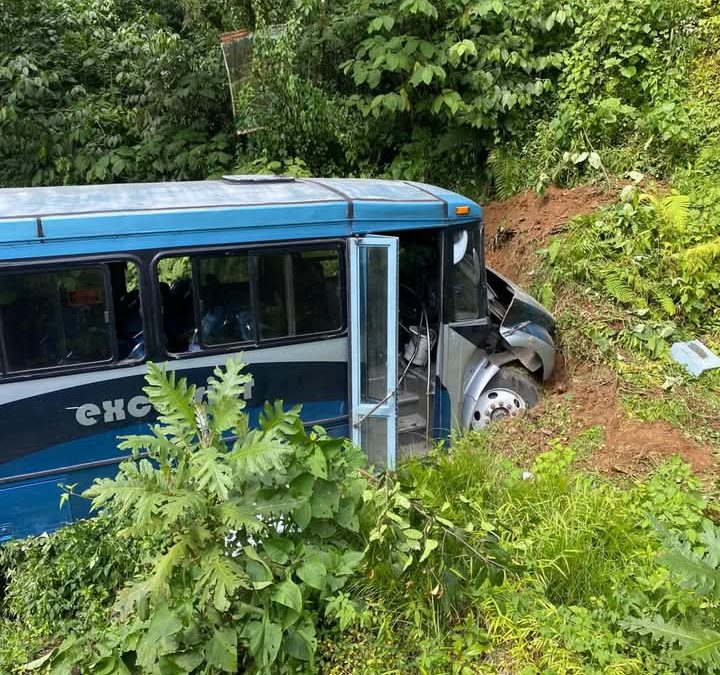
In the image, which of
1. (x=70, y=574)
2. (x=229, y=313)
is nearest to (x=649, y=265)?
(x=229, y=313)

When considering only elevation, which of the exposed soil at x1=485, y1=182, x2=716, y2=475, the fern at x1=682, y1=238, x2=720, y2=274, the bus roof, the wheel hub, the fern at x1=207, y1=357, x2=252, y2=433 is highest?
the bus roof

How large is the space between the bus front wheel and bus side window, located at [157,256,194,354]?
2797 mm

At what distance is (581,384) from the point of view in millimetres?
6219

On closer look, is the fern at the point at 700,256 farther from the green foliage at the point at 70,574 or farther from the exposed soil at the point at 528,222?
the green foliage at the point at 70,574

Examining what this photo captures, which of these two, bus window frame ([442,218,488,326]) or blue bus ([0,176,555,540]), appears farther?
bus window frame ([442,218,488,326])

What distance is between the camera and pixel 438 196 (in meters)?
5.59

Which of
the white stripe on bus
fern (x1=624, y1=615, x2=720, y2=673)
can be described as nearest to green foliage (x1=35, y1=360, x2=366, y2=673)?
fern (x1=624, y1=615, x2=720, y2=673)

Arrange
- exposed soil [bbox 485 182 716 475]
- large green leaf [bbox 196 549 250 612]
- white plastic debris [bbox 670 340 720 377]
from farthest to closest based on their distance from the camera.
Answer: white plastic debris [bbox 670 340 720 377] < exposed soil [bbox 485 182 716 475] < large green leaf [bbox 196 549 250 612]

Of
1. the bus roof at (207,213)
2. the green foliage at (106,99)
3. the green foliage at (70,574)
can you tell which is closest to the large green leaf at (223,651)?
the green foliage at (70,574)

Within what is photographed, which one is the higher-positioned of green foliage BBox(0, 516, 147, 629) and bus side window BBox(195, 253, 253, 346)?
bus side window BBox(195, 253, 253, 346)

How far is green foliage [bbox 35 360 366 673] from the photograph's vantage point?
2.65m

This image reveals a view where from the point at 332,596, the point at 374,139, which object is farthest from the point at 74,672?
the point at 374,139

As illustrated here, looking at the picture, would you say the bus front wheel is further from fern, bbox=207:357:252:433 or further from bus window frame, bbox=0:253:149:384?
fern, bbox=207:357:252:433

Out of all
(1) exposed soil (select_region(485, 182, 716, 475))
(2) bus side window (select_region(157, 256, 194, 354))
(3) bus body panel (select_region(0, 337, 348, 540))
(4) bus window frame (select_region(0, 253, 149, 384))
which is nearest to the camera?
(4) bus window frame (select_region(0, 253, 149, 384))
